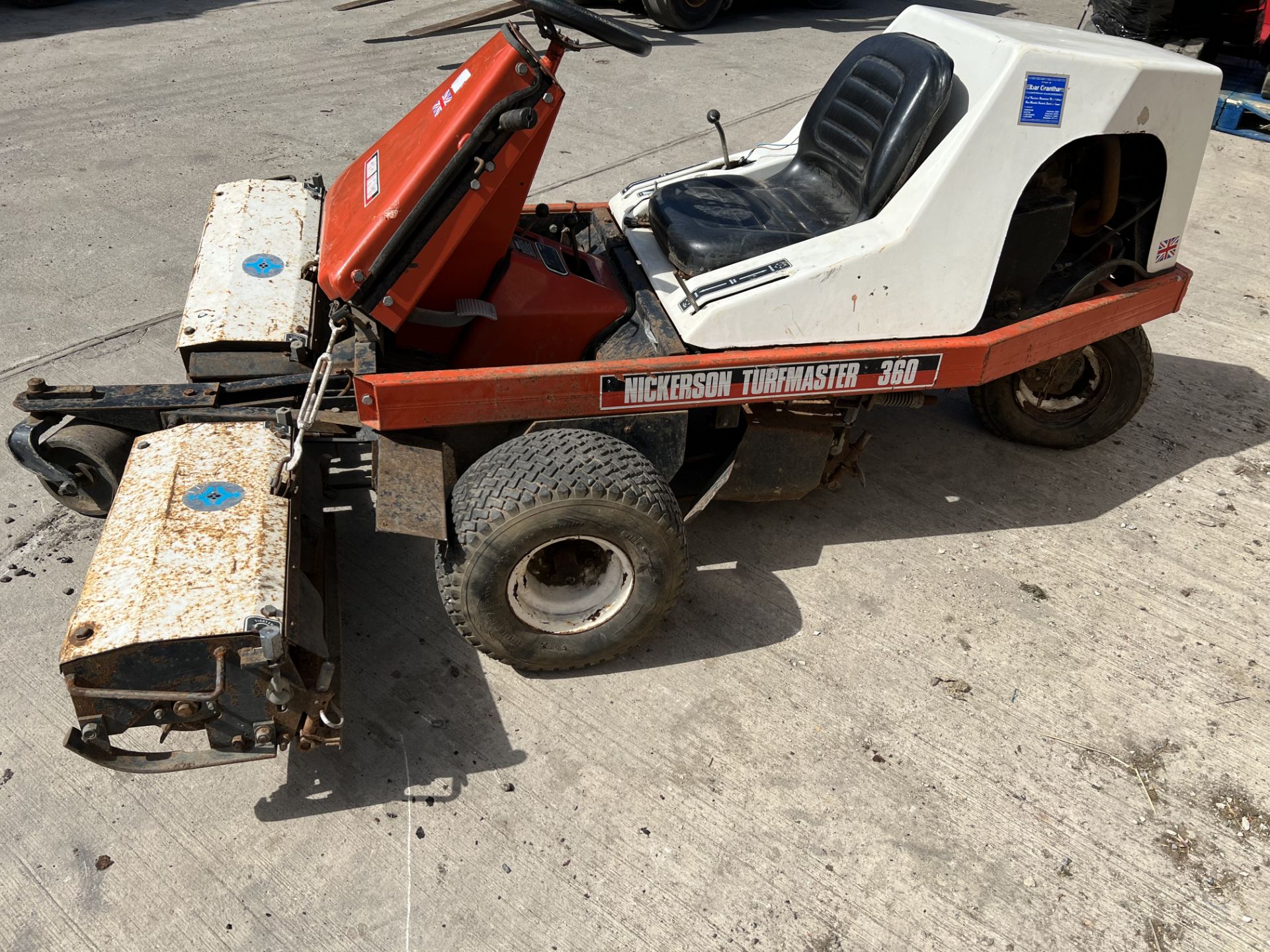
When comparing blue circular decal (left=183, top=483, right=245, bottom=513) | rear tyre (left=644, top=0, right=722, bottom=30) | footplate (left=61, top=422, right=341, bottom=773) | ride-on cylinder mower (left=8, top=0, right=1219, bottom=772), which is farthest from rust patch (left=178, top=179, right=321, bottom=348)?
rear tyre (left=644, top=0, right=722, bottom=30)

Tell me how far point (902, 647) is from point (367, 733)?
5.53 ft

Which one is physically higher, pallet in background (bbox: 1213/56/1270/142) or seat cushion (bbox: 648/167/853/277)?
seat cushion (bbox: 648/167/853/277)

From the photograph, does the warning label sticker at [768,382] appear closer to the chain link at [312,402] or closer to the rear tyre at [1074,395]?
the chain link at [312,402]

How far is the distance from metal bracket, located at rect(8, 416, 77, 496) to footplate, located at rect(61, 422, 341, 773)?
0.39 metres

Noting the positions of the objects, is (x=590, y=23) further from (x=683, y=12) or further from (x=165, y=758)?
(x=683, y=12)

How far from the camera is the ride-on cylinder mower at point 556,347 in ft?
8.05

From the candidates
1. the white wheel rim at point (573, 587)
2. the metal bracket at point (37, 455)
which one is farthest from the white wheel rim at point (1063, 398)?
the metal bracket at point (37, 455)

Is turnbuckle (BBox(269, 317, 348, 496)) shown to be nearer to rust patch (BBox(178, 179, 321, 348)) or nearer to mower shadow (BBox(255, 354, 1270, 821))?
rust patch (BBox(178, 179, 321, 348))

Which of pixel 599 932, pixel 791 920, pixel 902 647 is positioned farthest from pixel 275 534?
pixel 902 647

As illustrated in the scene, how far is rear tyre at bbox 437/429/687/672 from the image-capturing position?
8.68 feet

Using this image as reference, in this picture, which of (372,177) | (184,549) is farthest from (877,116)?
(184,549)

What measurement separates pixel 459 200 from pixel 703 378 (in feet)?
2.84

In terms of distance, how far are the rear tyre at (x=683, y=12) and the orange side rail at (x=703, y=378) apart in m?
7.09

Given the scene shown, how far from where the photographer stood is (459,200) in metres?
2.74
